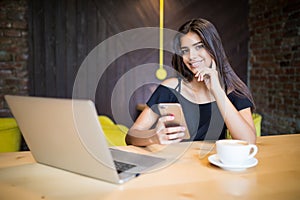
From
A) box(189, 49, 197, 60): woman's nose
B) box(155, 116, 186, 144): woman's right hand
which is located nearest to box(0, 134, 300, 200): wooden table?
box(155, 116, 186, 144): woman's right hand

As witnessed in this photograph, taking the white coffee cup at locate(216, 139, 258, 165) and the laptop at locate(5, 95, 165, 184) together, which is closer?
the laptop at locate(5, 95, 165, 184)

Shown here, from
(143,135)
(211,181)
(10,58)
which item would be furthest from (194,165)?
(10,58)

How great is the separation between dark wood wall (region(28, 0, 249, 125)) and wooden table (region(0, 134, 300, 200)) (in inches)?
88.6

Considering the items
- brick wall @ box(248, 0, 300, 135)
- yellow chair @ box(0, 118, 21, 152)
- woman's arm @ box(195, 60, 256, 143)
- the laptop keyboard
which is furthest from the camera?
brick wall @ box(248, 0, 300, 135)

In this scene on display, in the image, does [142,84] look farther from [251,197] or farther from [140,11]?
[251,197]

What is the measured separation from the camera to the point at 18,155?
1057mm

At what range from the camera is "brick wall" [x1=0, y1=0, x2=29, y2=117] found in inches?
117

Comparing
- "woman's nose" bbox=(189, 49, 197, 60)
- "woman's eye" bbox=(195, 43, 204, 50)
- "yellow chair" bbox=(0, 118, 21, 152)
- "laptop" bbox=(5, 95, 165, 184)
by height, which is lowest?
"yellow chair" bbox=(0, 118, 21, 152)

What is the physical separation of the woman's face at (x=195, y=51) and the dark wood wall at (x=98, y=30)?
184 centimetres

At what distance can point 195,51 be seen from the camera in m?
1.46

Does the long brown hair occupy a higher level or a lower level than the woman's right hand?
higher

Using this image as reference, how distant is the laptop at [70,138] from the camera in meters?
0.68

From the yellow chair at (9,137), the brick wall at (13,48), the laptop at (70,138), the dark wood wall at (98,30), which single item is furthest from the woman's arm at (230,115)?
the brick wall at (13,48)

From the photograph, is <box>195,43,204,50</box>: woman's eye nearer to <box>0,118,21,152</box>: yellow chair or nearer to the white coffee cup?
the white coffee cup
